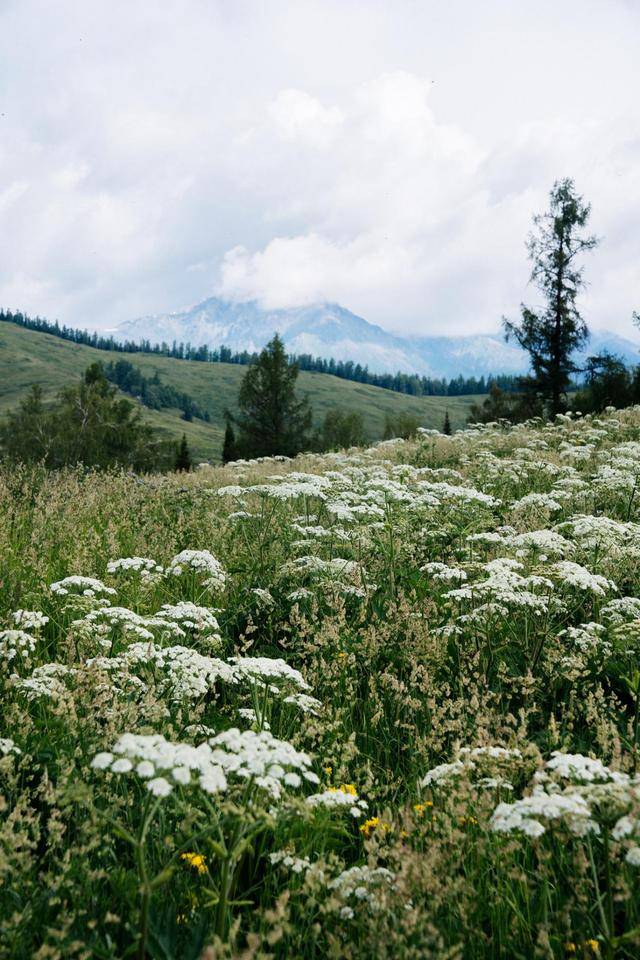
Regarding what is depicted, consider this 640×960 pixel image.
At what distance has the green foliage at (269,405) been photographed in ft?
196

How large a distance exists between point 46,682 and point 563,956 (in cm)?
320

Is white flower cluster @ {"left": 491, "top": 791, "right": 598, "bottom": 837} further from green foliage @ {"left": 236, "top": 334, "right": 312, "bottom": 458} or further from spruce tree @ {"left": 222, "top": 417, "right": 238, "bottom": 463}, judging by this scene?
spruce tree @ {"left": 222, "top": 417, "right": 238, "bottom": 463}

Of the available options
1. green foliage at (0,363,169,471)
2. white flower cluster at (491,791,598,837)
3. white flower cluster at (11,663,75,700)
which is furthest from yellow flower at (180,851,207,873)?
green foliage at (0,363,169,471)

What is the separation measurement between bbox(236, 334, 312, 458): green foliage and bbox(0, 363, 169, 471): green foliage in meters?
17.2

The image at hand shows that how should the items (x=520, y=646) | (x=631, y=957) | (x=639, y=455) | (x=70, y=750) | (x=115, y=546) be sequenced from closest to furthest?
(x=631, y=957) → (x=70, y=750) → (x=520, y=646) → (x=115, y=546) → (x=639, y=455)

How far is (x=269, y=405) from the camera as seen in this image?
197ft

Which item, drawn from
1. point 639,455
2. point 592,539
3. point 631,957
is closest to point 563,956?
point 631,957

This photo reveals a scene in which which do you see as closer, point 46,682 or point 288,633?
point 46,682

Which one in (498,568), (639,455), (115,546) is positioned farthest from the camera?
(639,455)

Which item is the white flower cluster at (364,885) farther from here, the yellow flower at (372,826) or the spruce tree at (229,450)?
the spruce tree at (229,450)

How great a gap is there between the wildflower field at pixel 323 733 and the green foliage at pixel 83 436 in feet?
75.1

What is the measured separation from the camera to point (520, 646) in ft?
18.5

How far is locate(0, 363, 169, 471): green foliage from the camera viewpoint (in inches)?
1251

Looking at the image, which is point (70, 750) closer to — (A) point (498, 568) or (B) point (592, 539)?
(A) point (498, 568)
